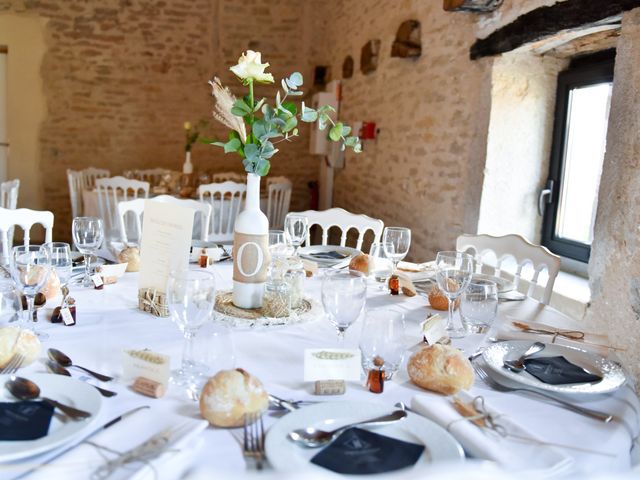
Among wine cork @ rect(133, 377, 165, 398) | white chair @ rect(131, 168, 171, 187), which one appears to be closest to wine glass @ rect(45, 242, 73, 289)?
wine cork @ rect(133, 377, 165, 398)

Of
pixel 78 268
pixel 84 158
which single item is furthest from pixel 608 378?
pixel 84 158

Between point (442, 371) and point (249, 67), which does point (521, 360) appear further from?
point (249, 67)

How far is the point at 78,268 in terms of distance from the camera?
2.06 m

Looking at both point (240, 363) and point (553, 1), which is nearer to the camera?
point (240, 363)

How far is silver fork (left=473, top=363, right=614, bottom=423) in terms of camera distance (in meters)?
1.12

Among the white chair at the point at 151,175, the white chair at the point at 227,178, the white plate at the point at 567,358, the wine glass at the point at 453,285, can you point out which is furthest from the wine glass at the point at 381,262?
the white chair at the point at 151,175

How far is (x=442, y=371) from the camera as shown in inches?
46.9

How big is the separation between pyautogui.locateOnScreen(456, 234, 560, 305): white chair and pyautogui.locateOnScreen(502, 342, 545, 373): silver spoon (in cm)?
75

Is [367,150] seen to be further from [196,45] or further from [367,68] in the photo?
[196,45]

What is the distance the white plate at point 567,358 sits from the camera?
121 centimetres

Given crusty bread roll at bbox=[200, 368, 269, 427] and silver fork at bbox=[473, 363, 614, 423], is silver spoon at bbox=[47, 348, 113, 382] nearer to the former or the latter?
crusty bread roll at bbox=[200, 368, 269, 427]

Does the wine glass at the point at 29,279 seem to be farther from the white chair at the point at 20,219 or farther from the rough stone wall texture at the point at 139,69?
the rough stone wall texture at the point at 139,69

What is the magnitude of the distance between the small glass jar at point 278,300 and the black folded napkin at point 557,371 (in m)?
0.65

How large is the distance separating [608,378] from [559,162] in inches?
94.7
